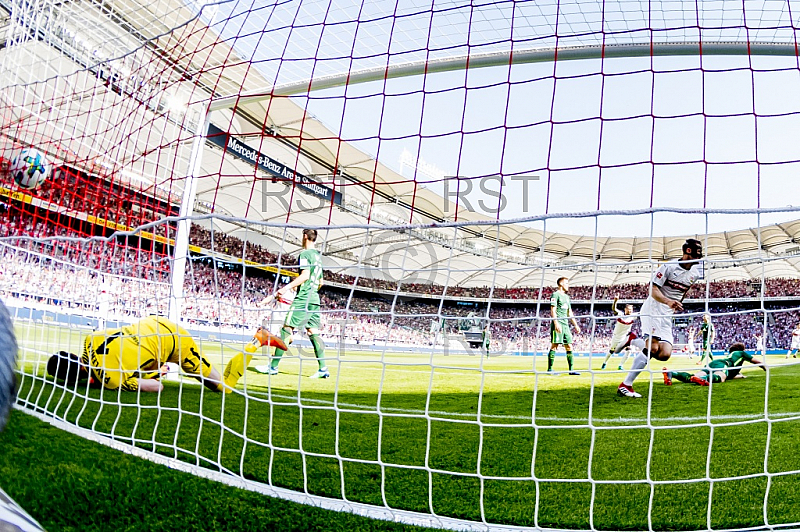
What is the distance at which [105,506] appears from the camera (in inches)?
70.0

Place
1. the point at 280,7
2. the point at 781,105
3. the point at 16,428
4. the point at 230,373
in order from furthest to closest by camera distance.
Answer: the point at 280,7
the point at 230,373
the point at 781,105
the point at 16,428

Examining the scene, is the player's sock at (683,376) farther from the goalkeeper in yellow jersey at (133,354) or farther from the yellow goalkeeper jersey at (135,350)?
the yellow goalkeeper jersey at (135,350)

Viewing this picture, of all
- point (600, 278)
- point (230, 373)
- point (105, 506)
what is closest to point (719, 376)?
point (230, 373)

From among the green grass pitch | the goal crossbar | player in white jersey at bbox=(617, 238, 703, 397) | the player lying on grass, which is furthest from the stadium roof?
the player lying on grass

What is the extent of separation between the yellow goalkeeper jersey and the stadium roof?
1.80 m

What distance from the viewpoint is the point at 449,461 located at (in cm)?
244

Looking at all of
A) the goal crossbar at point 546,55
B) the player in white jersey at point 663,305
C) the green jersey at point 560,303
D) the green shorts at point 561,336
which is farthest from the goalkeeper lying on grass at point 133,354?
the green shorts at point 561,336

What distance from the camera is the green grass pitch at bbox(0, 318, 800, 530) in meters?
1.81

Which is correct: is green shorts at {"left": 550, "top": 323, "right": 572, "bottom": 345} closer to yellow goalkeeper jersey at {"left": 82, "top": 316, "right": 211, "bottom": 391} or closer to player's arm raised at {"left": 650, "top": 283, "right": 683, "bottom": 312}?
player's arm raised at {"left": 650, "top": 283, "right": 683, "bottom": 312}

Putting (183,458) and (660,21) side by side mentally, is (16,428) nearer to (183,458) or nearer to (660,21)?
(183,458)

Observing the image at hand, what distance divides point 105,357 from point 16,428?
675 mm

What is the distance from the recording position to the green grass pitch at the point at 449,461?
181cm

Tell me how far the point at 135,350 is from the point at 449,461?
2258mm

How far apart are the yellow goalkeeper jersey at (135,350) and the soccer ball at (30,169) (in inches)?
111
